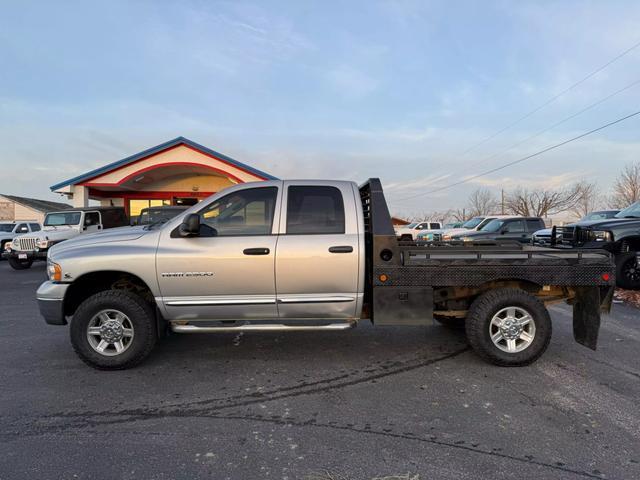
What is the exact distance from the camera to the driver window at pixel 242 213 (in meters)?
4.25

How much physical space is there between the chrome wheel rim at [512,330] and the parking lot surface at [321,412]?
249 millimetres

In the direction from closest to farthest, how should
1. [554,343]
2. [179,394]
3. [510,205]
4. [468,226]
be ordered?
1. [179,394]
2. [554,343]
3. [468,226]
4. [510,205]

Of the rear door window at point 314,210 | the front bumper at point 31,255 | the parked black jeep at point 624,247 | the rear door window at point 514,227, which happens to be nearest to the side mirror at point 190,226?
the rear door window at point 314,210

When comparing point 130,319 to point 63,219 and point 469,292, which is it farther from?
point 63,219

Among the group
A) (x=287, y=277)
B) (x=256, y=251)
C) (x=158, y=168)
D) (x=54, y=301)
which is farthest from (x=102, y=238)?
(x=158, y=168)

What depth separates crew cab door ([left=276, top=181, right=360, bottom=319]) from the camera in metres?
4.14

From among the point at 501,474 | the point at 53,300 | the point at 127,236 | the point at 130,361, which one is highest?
the point at 127,236

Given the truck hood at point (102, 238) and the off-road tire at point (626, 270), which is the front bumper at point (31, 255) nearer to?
the truck hood at point (102, 238)

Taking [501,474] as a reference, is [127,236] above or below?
above

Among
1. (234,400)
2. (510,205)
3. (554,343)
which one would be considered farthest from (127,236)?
(510,205)

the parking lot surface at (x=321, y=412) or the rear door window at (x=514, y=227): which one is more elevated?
the rear door window at (x=514, y=227)

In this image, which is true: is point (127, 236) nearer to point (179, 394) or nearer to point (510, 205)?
point (179, 394)

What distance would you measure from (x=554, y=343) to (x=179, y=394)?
4.43 metres

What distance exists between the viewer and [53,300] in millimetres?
4223
